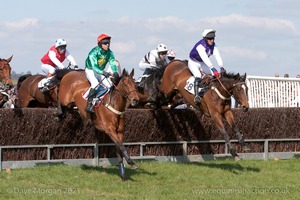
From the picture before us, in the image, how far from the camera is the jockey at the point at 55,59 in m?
14.2

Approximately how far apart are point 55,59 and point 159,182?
4372mm

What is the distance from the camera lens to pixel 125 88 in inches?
440

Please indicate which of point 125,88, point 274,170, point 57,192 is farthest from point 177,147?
point 57,192

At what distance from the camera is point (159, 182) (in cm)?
1110

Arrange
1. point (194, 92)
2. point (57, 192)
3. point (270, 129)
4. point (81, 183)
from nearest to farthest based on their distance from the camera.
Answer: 1. point (57, 192)
2. point (81, 183)
3. point (194, 92)
4. point (270, 129)

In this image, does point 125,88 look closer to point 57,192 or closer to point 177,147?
point 57,192

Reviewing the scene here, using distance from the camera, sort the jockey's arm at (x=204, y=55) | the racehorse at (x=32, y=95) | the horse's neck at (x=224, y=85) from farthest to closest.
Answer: the racehorse at (x=32, y=95)
the jockey's arm at (x=204, y=55)
the horse's neck at (x=224, y=85)

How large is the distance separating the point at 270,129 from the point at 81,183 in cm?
564

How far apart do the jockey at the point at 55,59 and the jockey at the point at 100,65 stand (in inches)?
85.5

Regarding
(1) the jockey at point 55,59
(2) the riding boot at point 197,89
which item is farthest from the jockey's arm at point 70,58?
(2) the riding boot at point 197,89

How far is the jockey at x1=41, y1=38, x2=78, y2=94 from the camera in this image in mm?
14227

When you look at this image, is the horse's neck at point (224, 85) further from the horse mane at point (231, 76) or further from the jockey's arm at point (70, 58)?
the jockey's arm at point (70, 58)

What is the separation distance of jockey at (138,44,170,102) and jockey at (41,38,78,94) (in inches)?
70.3

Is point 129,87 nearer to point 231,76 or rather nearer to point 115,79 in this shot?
point 115,79
